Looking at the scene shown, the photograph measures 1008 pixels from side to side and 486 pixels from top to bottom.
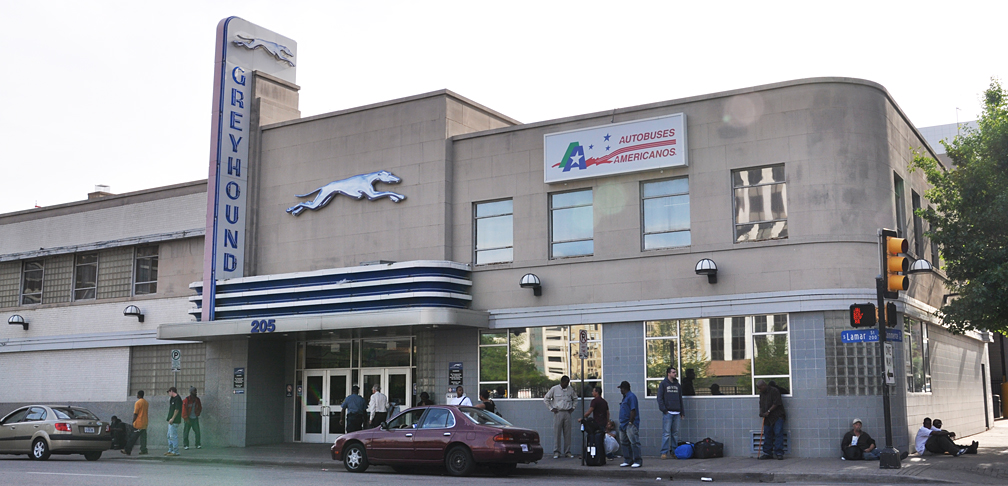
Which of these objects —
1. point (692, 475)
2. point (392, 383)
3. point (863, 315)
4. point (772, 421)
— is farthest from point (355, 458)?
point (863, 315)

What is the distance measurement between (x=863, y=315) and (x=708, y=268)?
4.50m

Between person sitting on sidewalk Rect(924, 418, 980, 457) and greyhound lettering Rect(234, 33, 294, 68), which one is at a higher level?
greyhound lettering Rect(234, 33, 294, 68)

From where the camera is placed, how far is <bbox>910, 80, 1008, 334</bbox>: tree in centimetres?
2056

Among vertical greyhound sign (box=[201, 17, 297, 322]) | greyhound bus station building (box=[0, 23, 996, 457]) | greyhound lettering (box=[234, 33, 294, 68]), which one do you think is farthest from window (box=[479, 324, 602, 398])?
greyhound lettering (box=[234, 33, 294, 68])

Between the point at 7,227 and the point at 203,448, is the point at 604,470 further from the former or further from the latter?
the point at 7,227

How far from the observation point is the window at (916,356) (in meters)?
21.7

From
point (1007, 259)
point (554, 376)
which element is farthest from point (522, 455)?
point (1007, 259)

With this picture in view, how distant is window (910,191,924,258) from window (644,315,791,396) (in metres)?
5.65

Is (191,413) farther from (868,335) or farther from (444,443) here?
(868,335)

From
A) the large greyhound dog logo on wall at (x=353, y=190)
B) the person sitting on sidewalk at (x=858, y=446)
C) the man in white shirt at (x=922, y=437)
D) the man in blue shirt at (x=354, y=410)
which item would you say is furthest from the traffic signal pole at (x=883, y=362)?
the large greyhound dog logo on wall at (x=353, y=190)

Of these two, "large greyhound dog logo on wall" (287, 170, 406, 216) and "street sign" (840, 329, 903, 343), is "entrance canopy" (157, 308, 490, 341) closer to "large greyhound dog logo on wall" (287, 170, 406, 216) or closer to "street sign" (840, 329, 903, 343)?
"large greyhound dog logo on wall" (287, 170, 406, 216)

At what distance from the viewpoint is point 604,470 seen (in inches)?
738

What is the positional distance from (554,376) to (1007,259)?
10291mm

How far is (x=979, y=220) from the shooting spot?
21031 mm
